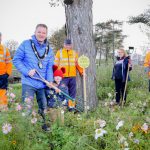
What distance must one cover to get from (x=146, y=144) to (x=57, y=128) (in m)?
1.19

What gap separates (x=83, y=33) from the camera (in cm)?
756

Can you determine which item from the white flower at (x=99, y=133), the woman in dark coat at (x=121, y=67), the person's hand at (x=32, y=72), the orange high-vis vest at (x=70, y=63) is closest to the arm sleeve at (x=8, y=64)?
the orange high-vis vest at (x=70, y=63)

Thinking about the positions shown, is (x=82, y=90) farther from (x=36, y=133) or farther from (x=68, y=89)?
(x=36, y=133)

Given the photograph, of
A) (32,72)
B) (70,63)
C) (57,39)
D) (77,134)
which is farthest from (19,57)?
(57,39)

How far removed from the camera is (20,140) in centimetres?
386

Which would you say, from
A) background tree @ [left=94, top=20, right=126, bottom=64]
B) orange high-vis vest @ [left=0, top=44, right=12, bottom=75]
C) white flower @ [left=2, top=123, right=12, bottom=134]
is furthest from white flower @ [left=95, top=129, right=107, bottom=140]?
background tree @ [left=94, top=20, right=126, bottom=64]

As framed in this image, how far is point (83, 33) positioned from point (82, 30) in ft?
0.23

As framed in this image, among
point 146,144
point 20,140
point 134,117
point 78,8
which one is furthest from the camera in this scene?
point 78,8

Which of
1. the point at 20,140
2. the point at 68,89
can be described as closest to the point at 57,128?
the point at 20,140

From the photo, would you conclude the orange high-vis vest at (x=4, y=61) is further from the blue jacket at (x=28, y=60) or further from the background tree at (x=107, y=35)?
the background tree at (x=107, y=35)

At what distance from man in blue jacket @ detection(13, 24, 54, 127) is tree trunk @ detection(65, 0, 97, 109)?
2059 millimetres

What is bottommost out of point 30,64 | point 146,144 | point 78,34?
point 146,144

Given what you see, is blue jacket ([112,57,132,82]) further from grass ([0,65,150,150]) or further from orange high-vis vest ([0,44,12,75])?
grass ([0,65,150,150])

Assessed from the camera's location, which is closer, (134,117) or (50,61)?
(134,117)
